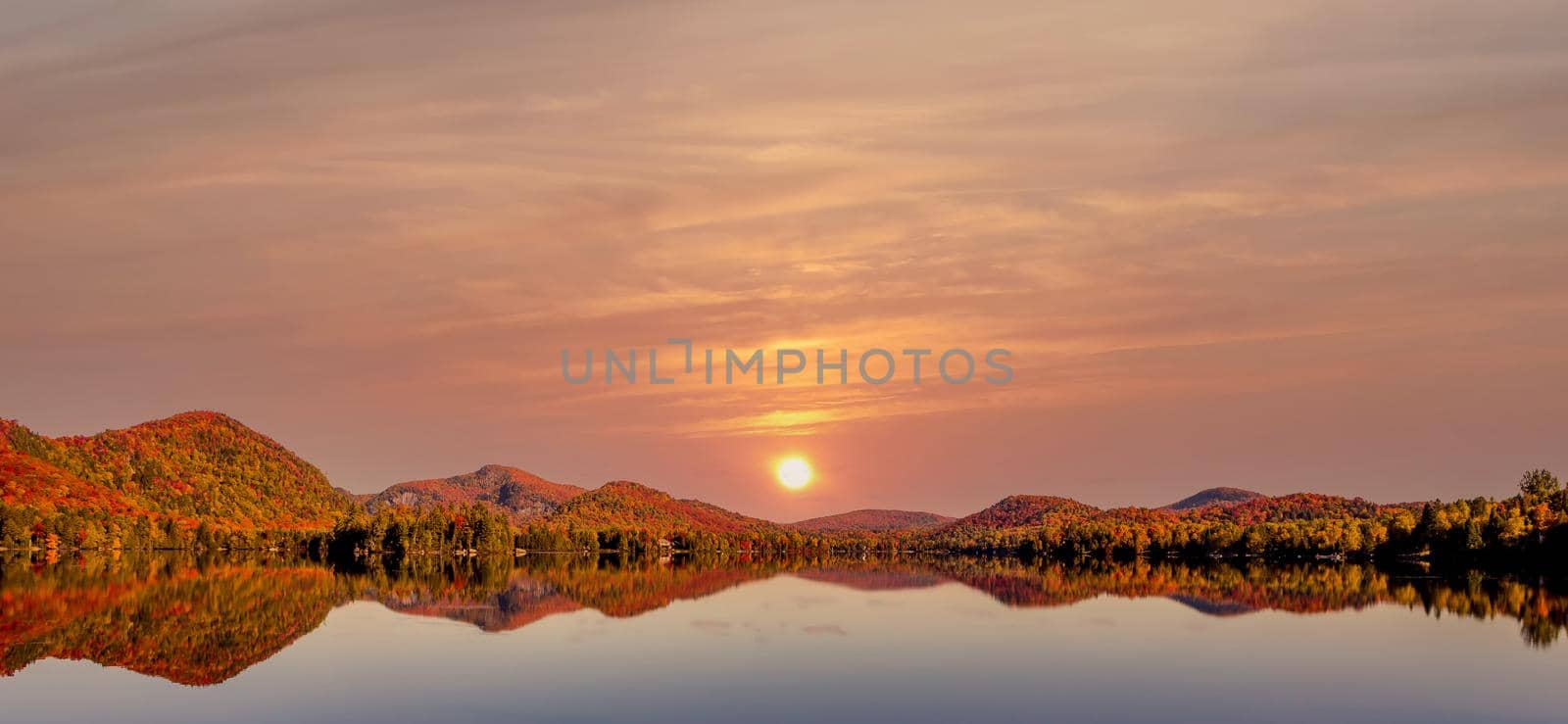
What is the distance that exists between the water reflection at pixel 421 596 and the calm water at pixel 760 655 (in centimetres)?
44

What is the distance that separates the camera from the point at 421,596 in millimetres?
94500

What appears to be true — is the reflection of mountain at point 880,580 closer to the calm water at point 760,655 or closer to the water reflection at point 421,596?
the water reflection at point 421,596

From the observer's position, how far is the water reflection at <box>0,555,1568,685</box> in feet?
186

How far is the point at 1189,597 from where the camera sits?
3866 inches

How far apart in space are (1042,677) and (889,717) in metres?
11.2

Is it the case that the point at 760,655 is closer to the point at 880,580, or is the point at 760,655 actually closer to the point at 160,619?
the point at 160,619

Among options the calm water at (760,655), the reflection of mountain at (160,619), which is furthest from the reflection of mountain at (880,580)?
the reflection of mountain at (160,619)

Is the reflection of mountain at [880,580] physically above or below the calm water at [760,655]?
above

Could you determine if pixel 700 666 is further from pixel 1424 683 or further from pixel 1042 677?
pixel 1424 683

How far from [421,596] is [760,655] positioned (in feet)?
153

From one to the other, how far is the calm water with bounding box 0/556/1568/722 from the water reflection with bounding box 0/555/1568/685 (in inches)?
17.4

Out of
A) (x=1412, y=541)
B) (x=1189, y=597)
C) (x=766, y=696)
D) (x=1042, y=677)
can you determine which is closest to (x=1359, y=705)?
(x=1042, y=677)

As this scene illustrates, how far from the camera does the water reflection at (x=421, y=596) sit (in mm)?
56606

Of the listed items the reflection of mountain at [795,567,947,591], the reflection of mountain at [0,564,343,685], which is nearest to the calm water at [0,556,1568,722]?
the reflection of mountain at [0,564,343,685]
